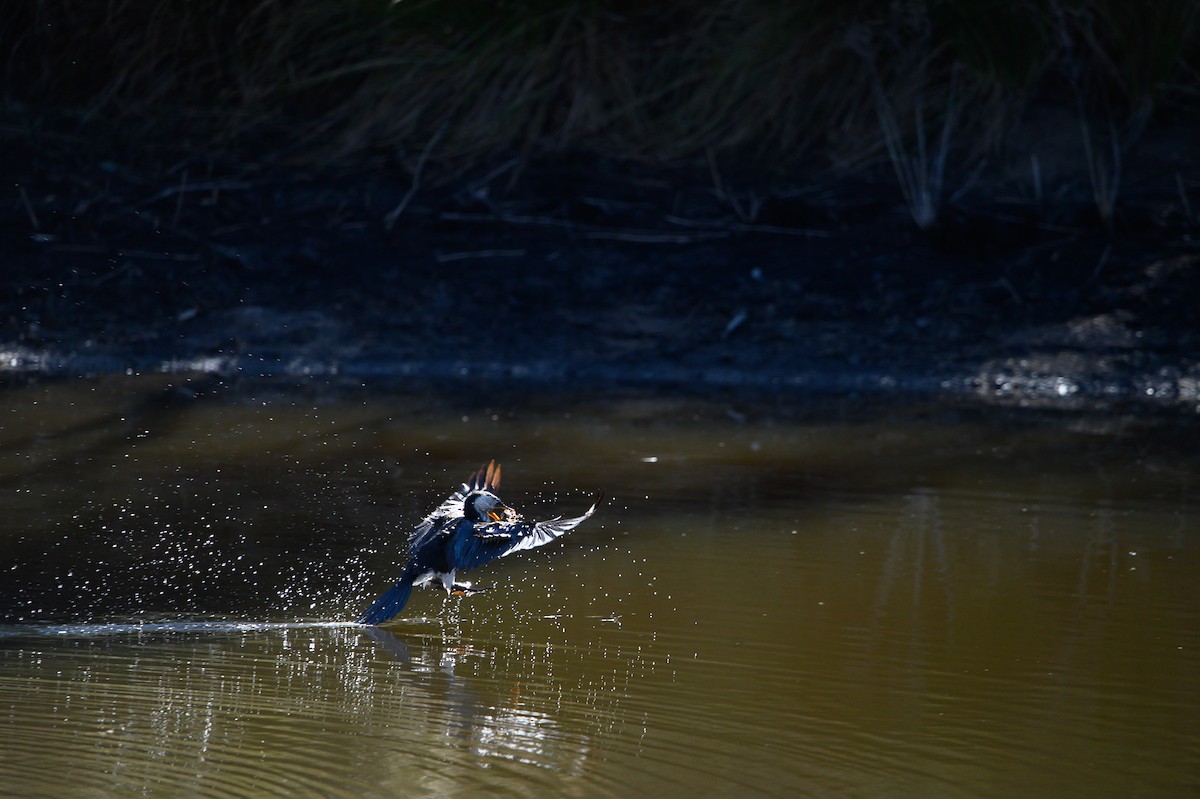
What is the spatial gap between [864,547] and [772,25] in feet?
20.2

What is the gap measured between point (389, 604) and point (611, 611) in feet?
2.29

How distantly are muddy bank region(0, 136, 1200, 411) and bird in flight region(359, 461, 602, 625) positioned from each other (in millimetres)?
3798

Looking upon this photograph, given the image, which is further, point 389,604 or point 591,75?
point 591,75

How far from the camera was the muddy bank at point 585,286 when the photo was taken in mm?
9117

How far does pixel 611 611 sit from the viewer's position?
495 cm

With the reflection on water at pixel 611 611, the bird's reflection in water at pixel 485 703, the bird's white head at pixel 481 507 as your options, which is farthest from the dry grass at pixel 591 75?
the bird's reflection in water at pixel 485 703

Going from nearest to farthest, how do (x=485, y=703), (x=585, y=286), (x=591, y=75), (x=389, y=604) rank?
(x=485, y=703), (x=389, y=604), (x=585, y=286), (x=591, y=75)

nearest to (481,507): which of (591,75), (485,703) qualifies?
(485,703)

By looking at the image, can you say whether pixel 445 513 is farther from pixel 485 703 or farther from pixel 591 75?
pixel 591 75

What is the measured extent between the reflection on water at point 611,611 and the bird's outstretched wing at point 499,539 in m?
0.18

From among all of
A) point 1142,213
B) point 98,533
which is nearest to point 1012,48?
point 1142,213

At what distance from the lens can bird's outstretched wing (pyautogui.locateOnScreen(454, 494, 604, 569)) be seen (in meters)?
4.95

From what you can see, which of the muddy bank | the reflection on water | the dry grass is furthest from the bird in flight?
the dry grass

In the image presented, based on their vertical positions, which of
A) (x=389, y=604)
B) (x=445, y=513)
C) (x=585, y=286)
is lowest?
(x=389, y=604)
